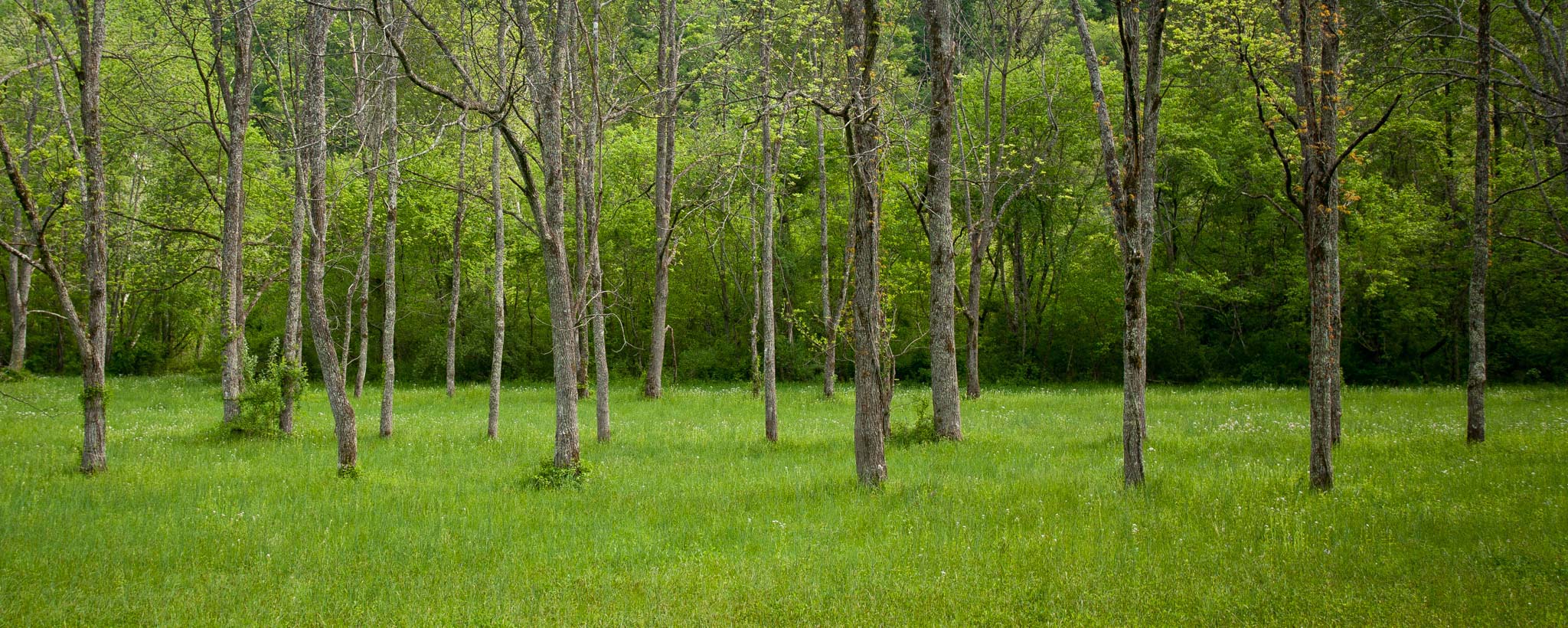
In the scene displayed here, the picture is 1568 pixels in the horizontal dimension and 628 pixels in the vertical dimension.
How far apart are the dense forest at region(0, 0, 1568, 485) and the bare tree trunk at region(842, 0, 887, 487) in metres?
0.05

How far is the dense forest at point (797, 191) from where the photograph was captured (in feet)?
A: 31.9

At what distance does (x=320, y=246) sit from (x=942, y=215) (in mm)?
9340

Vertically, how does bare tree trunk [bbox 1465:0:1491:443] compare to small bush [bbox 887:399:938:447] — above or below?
above

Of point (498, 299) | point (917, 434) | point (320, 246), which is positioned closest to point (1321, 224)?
point (917, 434)

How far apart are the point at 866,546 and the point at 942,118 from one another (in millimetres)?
7718

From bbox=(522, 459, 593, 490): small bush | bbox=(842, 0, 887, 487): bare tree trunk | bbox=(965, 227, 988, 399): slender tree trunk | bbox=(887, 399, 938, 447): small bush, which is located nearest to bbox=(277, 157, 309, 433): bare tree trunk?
bbox=(522, 459, 593, 490): small bush

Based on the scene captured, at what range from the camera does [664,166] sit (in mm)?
22453

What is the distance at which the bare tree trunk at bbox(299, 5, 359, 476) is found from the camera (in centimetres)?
1109

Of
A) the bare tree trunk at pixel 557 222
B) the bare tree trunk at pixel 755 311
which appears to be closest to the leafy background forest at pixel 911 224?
the bare tree trunk at pixel 755 311

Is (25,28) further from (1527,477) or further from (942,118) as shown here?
(1527,477)

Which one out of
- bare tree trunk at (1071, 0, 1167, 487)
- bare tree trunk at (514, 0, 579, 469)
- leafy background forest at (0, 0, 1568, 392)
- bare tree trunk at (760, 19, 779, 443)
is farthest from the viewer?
leafy background forest at (0, 0, 1568, 392)

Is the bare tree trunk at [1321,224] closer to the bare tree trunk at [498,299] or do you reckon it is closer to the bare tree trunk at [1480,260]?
the bare tree trunk at [1480,260]

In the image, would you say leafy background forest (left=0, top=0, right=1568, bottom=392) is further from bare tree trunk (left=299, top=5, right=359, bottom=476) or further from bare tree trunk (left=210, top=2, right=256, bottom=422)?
bare tree trunk (left=299, top=5, right=359, bottom=476)

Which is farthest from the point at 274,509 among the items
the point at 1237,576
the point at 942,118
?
the point at 942,118
